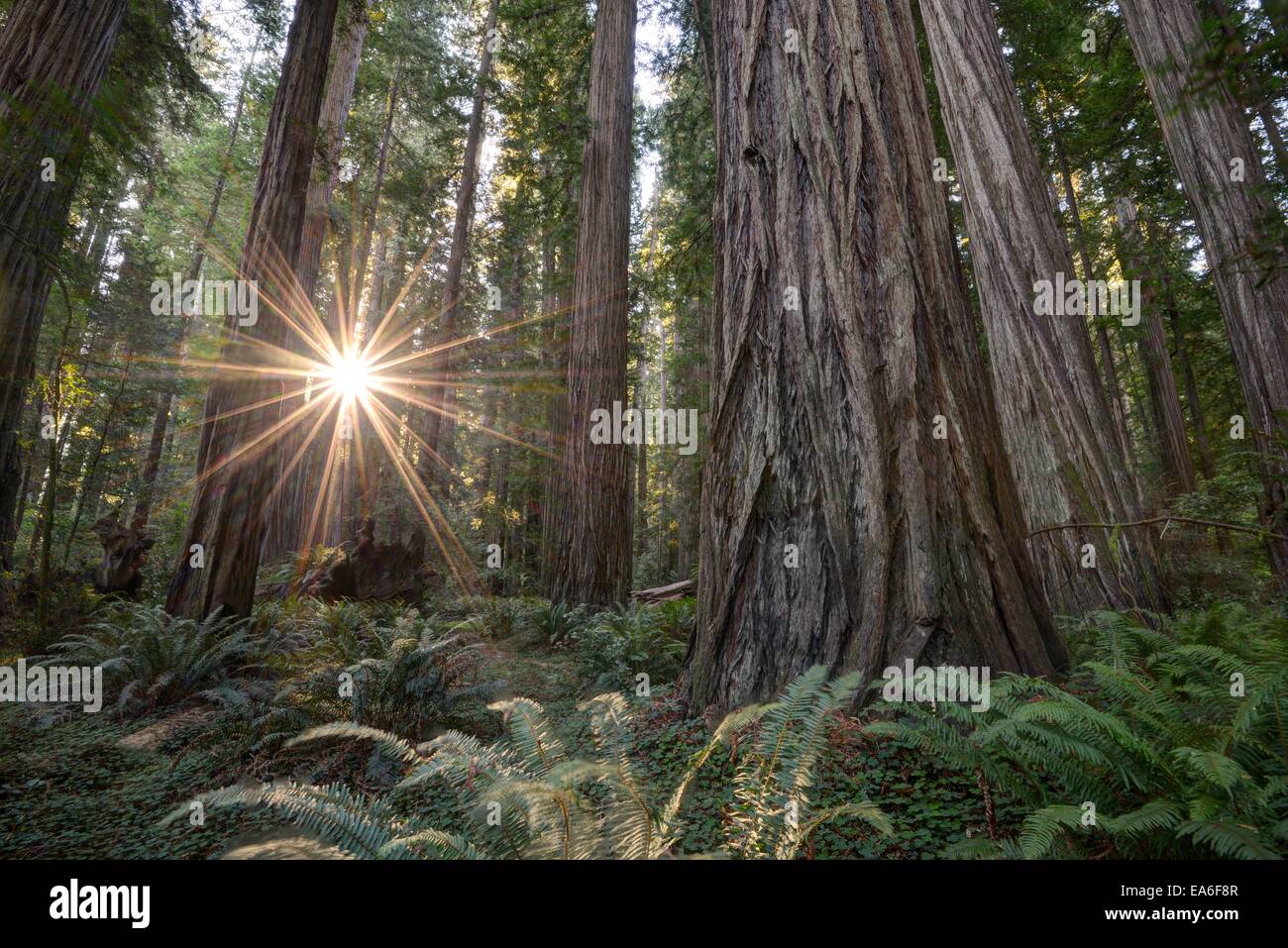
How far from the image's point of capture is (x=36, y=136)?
172 inches

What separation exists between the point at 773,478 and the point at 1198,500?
9.88 m

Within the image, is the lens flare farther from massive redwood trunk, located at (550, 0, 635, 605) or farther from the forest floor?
the forest floor

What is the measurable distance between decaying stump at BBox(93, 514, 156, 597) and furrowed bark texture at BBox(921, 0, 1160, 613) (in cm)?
1187

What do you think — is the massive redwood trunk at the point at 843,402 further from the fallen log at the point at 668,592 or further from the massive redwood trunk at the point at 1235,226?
the fallen log at the point at 668,592

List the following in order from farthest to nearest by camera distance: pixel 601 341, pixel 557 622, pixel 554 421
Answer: pixel 554 421 < pixel 601 341 < pixel 557 622

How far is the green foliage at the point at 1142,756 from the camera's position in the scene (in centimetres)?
147

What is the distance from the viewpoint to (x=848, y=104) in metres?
3.21

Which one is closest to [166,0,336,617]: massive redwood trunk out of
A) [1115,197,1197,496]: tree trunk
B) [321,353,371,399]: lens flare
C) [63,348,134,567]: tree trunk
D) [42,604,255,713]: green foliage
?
[42,604,255,713]: green foliage

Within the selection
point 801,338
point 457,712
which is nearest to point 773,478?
point 801,338

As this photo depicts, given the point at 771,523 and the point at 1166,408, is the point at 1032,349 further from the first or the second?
the point at 1166,408

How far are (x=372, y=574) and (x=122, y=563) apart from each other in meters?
3.49

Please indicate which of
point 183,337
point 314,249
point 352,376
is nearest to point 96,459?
point 314,249

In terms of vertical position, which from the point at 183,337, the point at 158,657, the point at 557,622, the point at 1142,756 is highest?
the point at 183,337

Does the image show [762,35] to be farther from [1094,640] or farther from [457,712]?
[457,712]
